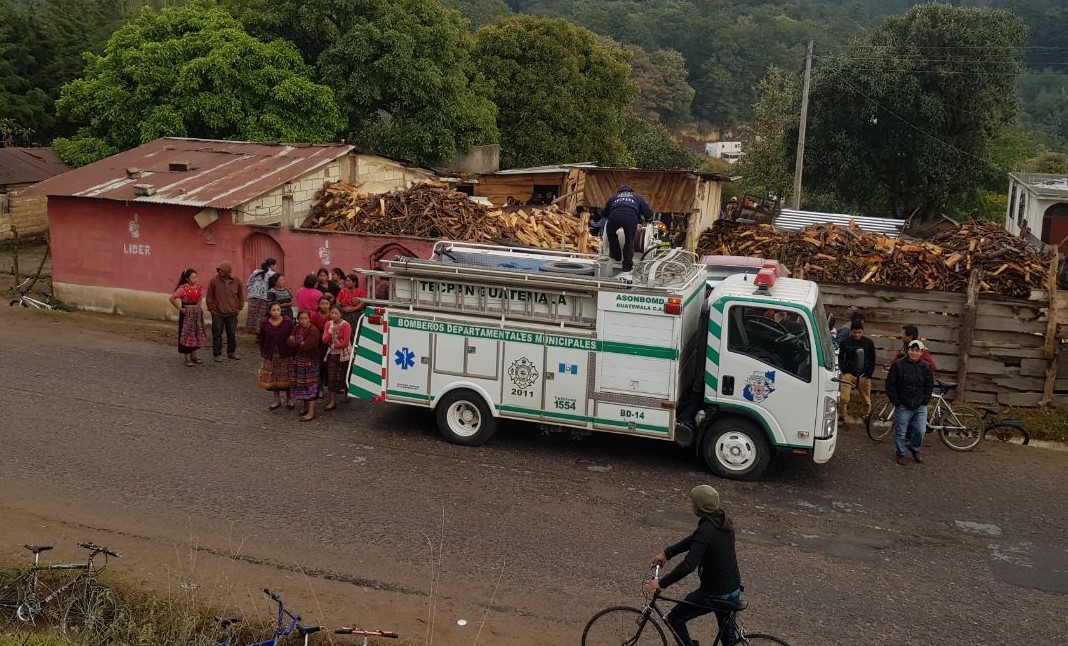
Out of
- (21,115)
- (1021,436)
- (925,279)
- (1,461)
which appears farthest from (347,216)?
(21,115)

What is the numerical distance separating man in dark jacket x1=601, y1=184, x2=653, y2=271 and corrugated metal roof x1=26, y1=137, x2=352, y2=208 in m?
8.32

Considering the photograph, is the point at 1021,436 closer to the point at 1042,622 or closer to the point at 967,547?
the point at 967,547

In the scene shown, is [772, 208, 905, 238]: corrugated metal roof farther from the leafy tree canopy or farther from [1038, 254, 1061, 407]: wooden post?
the leafy tree canopy

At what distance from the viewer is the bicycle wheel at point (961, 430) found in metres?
12.6

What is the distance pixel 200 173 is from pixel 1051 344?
1549 cm

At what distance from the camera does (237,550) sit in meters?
8.98

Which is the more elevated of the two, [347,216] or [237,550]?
[347,216]

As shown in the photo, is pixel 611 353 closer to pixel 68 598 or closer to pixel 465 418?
pixel 465 418

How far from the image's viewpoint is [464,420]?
12.0 meters

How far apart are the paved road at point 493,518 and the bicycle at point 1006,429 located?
0.26m

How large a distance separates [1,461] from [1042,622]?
34.9 feet

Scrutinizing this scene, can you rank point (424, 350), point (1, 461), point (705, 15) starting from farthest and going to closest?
1. point (705, 15)
2. point (424, 350)
3. point (1, 461)

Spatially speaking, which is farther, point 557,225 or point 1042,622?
point 557,225

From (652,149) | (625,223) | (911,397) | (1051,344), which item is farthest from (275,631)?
(652,149)
